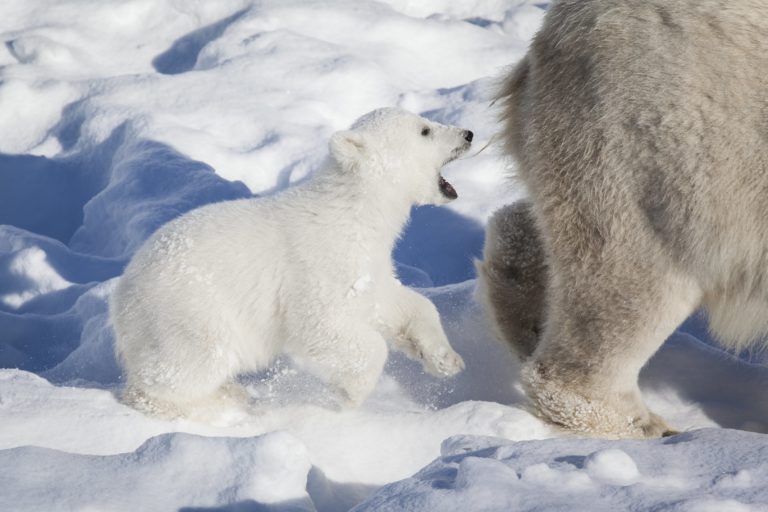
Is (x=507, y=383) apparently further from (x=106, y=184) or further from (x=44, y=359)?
(x=106, y=184)

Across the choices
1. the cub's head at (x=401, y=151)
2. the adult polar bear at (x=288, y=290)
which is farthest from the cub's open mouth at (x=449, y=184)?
the adult polar bear at (x=288, y=290)

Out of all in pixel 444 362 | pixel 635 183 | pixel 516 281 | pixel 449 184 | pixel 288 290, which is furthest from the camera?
pixel 516 281

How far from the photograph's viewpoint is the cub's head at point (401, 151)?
2924mm

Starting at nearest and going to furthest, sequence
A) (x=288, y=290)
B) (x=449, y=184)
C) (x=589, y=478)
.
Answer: (x=589, y=478)
(x=288, y=290)
(x=449, y=184)

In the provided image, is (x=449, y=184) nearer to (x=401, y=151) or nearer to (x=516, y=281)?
(x=401, y=151)

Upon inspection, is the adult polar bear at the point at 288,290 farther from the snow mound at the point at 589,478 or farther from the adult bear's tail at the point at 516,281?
the snow mound at the point at 589,478

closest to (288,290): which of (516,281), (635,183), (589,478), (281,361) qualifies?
(281,361)

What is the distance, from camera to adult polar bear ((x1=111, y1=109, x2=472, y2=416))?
2691 millimetres

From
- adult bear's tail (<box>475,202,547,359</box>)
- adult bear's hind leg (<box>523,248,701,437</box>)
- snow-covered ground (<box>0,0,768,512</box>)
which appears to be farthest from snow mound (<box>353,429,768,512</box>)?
adult bear's tail (<box>475,202,547,359</box>)

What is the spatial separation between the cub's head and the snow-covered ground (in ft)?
0.95

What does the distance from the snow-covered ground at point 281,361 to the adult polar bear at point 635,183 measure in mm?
282

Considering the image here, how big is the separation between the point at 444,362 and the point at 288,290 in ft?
1.70

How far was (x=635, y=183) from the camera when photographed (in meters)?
2.69

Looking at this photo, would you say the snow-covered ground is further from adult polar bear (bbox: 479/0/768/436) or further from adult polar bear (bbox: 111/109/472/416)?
adult polar bear (bbox: 479/0/768/436)
